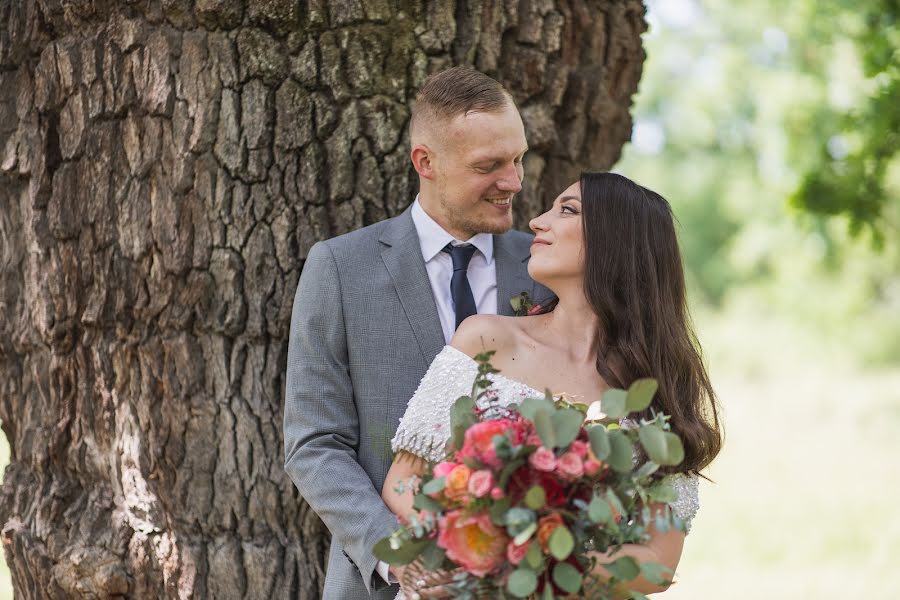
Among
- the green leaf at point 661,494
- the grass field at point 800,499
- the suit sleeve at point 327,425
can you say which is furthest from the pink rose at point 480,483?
the grass field at point 800,499

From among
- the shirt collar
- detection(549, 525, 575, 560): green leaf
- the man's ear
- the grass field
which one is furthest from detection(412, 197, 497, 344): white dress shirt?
the grass field

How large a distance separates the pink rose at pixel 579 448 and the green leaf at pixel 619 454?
69 millimetres

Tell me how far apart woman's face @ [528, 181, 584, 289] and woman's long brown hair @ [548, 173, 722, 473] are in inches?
1.4

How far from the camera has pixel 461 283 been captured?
3.42 metres

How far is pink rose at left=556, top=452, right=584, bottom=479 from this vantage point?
7.45ft

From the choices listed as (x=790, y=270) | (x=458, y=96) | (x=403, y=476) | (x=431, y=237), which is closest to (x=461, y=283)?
(x=431, y=237)

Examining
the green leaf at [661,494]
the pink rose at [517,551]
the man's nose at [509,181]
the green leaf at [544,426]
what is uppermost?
the man's nose at [509,181]

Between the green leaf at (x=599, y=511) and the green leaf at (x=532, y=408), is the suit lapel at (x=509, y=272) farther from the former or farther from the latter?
the green leaf at (x=599, y=511)

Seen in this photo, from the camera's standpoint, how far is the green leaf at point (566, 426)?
2287mm

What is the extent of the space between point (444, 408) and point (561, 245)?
0.63 metres

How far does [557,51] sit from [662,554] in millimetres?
2122

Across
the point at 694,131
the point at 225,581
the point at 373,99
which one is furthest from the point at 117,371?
the point at 694,131

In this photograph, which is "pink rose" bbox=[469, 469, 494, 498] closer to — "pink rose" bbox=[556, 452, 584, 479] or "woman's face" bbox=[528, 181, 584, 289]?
"pink rose" bbox=[556, 452, 584, 479]

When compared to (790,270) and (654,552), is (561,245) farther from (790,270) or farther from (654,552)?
(790,270)
